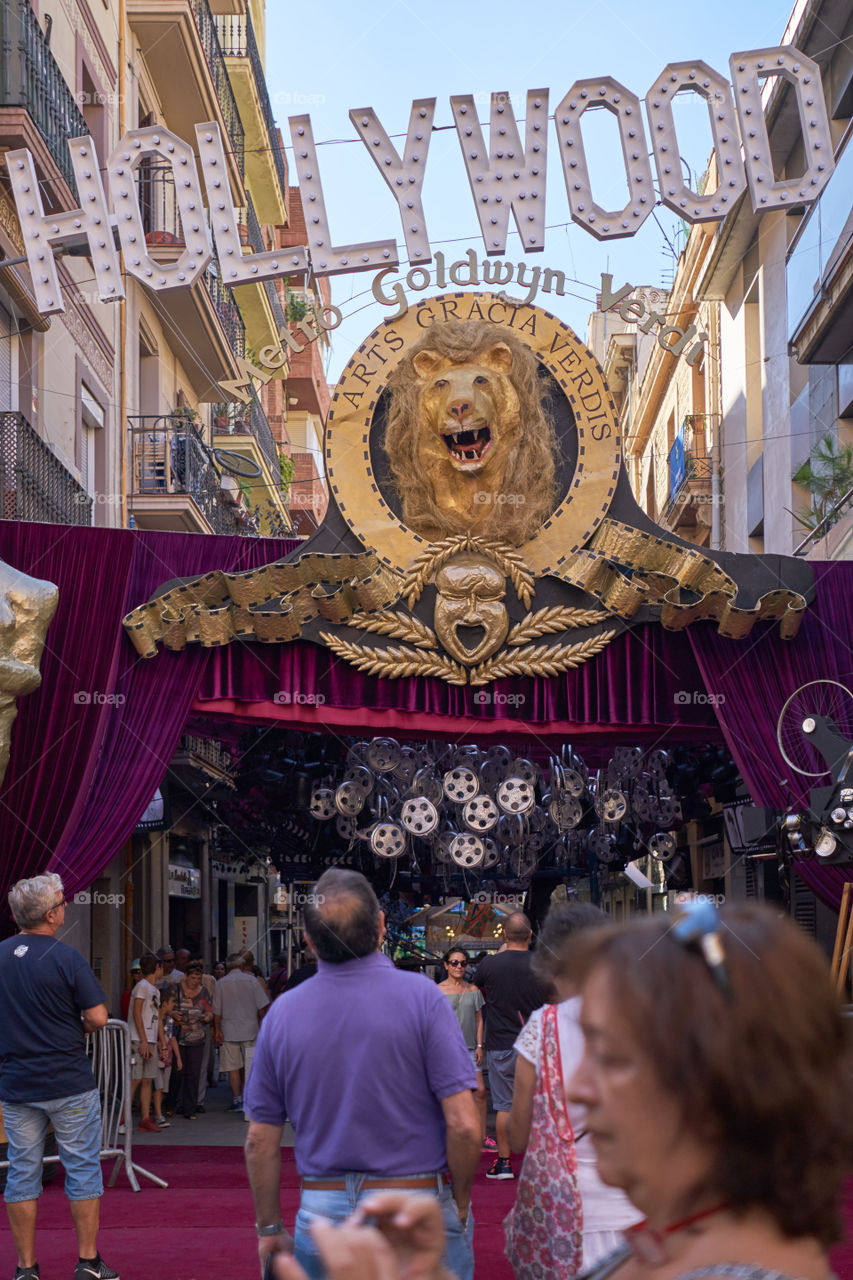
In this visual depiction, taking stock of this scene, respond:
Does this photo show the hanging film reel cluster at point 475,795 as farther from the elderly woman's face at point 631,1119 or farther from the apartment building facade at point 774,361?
the elderly woman's face at point 631,1119

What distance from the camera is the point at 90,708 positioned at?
1108cm

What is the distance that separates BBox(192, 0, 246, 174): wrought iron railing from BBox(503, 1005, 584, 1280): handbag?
18989 millimetres

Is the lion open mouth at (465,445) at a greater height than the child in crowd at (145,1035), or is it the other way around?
the lion open mouth at (465,445)

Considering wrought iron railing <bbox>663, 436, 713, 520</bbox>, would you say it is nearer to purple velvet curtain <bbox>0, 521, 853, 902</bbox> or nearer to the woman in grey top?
purple velvet curtain <bbox>0, 521, 853, 902</bbox>

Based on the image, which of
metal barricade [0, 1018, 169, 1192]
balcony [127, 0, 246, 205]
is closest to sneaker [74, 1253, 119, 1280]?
metal barricade [0, 1018, 169, 1192]

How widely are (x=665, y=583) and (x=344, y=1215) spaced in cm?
806

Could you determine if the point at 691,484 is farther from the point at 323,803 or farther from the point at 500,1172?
the point at 500,1172

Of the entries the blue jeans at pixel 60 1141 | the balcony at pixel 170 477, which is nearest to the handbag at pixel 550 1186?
the blue jeans at pixel 60 1141

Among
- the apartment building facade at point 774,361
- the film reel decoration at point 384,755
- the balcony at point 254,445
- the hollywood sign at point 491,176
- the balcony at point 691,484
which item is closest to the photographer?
the hollywood sign at point 491,176

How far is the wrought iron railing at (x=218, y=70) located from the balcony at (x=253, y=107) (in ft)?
1.64

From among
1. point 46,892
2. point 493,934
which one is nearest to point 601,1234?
point 46,892

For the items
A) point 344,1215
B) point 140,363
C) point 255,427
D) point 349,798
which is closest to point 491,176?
point 349,798

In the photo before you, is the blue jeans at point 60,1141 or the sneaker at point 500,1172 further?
the sneaker at point 500,1172

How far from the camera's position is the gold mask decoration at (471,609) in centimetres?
1179
